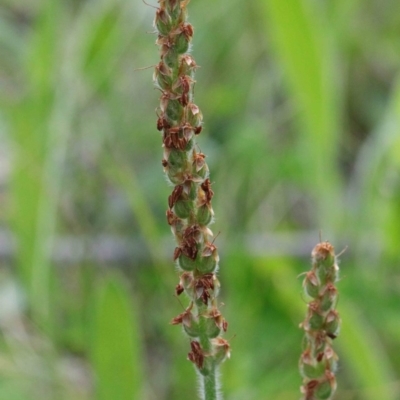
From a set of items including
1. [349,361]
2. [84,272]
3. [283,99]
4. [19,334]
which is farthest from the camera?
[283,99]

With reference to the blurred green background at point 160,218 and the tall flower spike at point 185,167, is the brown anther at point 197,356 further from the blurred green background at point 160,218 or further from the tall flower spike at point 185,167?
the blurred green background at point 160,218

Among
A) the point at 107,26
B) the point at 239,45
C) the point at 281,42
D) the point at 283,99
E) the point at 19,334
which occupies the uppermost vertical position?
the point at 239,45

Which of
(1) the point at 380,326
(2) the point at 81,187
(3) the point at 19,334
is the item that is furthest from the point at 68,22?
(1) the point at 380,326

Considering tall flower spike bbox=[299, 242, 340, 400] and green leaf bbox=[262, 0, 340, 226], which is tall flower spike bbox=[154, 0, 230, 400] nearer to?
tall flower spike bbox=[299, 242, 340, 400]

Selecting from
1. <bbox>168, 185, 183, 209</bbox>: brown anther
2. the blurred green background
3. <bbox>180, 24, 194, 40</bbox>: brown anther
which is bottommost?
<bbox>168, 185, 183, 209</bbox>: brown anther

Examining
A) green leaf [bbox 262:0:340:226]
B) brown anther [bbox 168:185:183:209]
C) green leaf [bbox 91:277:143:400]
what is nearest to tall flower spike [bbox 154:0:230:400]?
brown anther [bbox 168:185:183:209]

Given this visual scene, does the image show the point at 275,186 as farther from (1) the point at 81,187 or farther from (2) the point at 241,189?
(1) the point at 81,187
